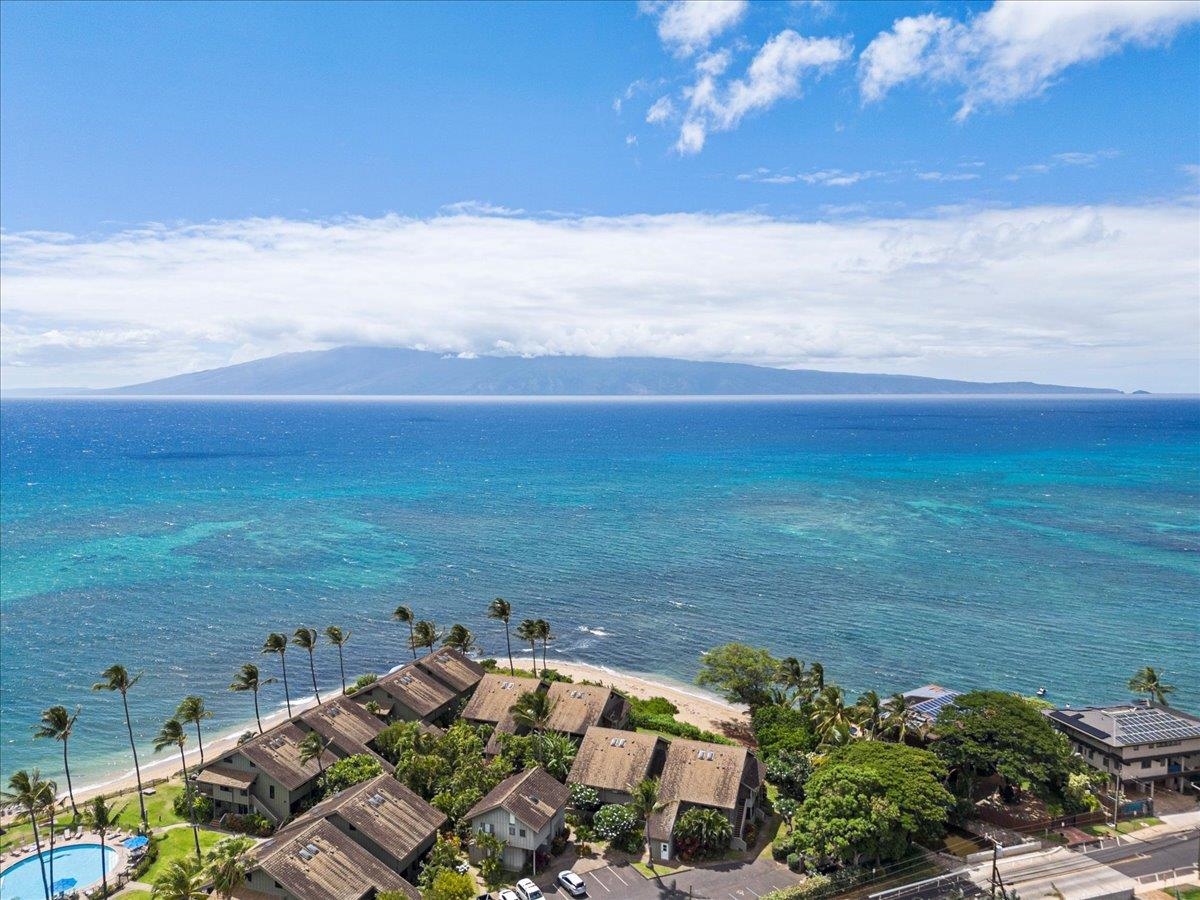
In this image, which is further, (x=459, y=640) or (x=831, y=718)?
(x=459, y=640)

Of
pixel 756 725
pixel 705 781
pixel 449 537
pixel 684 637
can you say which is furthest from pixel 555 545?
pixel 705 781

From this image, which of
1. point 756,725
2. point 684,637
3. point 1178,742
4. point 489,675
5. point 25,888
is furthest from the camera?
point 684,637

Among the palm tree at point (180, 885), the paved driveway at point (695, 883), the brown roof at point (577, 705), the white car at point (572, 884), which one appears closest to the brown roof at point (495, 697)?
the brown roof at point (577, 705)

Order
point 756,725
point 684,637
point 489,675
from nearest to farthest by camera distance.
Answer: point 756,725, point 489,675, point 684,637

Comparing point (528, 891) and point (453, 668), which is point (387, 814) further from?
point (453, 668)

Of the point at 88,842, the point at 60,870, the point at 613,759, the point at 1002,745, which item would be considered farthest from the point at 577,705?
the point at 60,870

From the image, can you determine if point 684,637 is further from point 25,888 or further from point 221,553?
point 221,553

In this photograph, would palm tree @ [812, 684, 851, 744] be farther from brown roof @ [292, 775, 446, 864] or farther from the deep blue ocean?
brown roof @ [292, 775, 446, 864]
